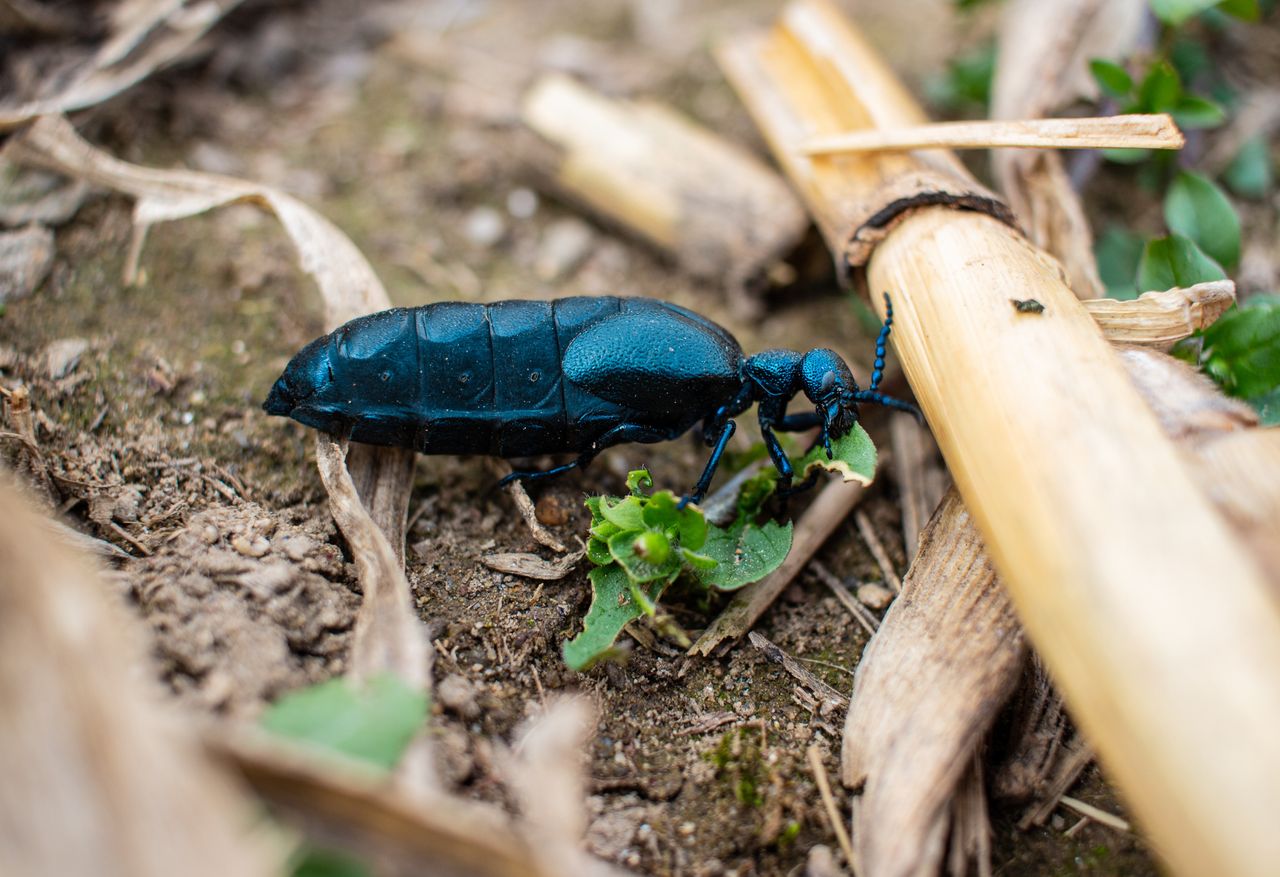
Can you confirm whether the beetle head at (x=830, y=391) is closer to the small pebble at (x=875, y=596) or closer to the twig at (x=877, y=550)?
the twig at (x=877, y=550)

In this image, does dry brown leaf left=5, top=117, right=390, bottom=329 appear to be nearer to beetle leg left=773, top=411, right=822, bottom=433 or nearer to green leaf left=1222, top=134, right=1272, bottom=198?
beetle leg left=773, top=411, right=822, bottom=433

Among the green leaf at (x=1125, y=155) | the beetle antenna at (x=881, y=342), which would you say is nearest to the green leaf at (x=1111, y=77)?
the green leaf at (x=1125, y=155)

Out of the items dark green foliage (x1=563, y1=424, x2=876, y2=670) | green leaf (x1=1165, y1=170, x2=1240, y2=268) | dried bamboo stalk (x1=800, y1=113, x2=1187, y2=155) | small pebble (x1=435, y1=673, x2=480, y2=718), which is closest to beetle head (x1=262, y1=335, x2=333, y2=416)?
dark green foliage (x1=563, y1=424, x2=876, y2=670)

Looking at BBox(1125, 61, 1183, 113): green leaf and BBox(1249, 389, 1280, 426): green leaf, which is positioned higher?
BBox(1125, 61, 1183, 113): green leaf

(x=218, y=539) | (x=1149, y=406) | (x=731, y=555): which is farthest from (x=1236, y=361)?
(x=218, y=539)

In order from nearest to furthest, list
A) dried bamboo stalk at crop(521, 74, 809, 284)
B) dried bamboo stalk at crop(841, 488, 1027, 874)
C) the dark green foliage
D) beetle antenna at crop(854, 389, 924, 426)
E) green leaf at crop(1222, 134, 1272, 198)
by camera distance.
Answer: dried bamboo stalk at crop(841, 488, 1027, 874) → the dark green foliage → beetle antenna at crop(854, 389, 924, 426) → dried bamboo stalk at crop(521, 74, 809, 284) → green leaf at crop(1222, 134, 1272, 198)

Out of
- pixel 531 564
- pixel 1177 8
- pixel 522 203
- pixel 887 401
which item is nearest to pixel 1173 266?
pixel 887 401
